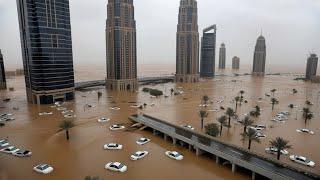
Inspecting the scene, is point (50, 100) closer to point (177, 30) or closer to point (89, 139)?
point (89, 139)

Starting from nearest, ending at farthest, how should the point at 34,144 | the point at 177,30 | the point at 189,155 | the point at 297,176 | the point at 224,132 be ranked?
the point at 297,176, the point at 189,155, the point at 34,144, the point at 224,132, the point at 177,30

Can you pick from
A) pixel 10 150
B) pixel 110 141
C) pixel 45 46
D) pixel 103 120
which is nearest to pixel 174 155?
pixel 110 141

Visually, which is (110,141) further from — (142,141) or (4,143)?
(4,143)

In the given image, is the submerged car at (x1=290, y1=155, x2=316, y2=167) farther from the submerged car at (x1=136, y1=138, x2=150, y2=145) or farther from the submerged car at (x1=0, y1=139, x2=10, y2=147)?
the submerged car at (x1=0, y1=139, x2=10, y2=147)

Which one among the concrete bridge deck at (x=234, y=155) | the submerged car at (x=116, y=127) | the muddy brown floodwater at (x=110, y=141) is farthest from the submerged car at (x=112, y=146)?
the submerged car at (x=116, y=127)

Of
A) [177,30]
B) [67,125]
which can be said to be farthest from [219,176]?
[177,30]

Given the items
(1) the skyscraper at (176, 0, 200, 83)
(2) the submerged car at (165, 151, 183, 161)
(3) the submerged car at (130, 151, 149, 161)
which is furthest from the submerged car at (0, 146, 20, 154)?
(1) the skyscraper at (176, 0, 200, 83)

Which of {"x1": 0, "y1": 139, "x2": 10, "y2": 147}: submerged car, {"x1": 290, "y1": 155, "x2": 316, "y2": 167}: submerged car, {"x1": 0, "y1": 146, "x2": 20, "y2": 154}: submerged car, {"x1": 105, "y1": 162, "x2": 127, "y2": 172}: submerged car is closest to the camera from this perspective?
{"x1": 105, "y1": 162, "x2": 127, "y2": 172}: submerged car
